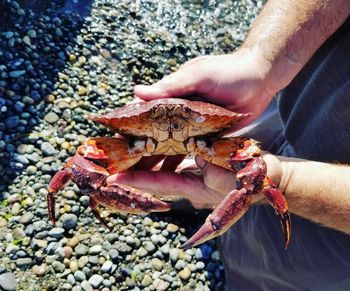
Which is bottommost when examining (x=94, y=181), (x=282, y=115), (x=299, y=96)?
(x=94, y=181)

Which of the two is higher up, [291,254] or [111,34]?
[291,254]

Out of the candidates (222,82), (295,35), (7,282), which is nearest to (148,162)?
(222,82)

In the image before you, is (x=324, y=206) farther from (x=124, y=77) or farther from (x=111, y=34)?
(x=111, y=34)

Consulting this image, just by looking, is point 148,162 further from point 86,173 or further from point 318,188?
point 318,188

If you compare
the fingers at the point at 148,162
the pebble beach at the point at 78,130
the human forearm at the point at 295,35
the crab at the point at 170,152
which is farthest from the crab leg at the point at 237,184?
the pebble beach at the point at 78,130

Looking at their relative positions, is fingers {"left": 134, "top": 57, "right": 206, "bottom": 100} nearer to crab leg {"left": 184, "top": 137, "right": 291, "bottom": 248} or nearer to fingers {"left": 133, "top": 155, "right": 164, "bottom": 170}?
crab leg {"left": 184, "top": 137, "right": 291, "bottom": 248}

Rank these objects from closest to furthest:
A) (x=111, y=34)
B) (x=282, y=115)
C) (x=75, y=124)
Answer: (x=282, y=115) < (x=75, y=124) < (x=111, y=34)

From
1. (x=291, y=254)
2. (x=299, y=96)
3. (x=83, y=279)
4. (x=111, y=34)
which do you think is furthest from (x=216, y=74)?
(x=111, y=34)

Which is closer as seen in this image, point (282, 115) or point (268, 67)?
point (268, 67)
